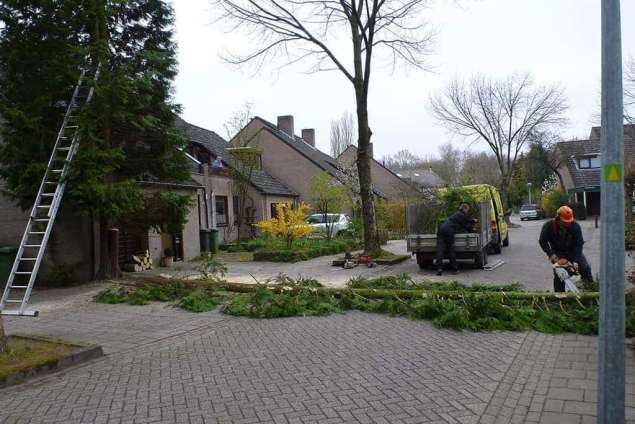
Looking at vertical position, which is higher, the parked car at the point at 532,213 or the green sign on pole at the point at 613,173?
the green sign on pole at the point at 613,173

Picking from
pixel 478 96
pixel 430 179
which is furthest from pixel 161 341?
pixel 430 179

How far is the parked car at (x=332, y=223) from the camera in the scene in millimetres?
25656

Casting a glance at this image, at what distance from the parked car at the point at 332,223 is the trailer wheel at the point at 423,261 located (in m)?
10.5

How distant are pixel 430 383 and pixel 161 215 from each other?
10.6 meters

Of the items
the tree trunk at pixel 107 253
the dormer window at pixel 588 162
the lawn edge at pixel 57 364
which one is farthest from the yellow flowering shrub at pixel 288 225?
the dormer window at pixel 588 162

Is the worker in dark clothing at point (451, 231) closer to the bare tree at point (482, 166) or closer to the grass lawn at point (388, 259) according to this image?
the grass lawn at point (388, 259)

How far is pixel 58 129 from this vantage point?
12.5 m

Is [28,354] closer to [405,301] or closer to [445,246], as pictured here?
[405,301]

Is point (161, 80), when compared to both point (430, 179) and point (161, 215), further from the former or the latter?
point (430, 179)

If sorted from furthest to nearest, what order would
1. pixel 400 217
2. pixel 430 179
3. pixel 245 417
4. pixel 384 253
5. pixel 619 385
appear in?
pixel 430 179, pixel 400 217, pixel 384 253, pixel 245 417, pixel 619 385

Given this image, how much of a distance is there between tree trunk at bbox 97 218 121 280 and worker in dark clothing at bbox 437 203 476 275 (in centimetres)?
828

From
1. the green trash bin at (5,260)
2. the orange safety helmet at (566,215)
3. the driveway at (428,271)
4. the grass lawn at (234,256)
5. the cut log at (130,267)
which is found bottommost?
the grass lawn at (234,256)

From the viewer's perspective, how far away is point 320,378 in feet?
17.6

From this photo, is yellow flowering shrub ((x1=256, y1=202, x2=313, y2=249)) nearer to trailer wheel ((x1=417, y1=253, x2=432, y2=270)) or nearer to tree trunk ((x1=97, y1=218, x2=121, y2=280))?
trailer wheel ((x1=417, y1=253, x2=432, y2=270))
